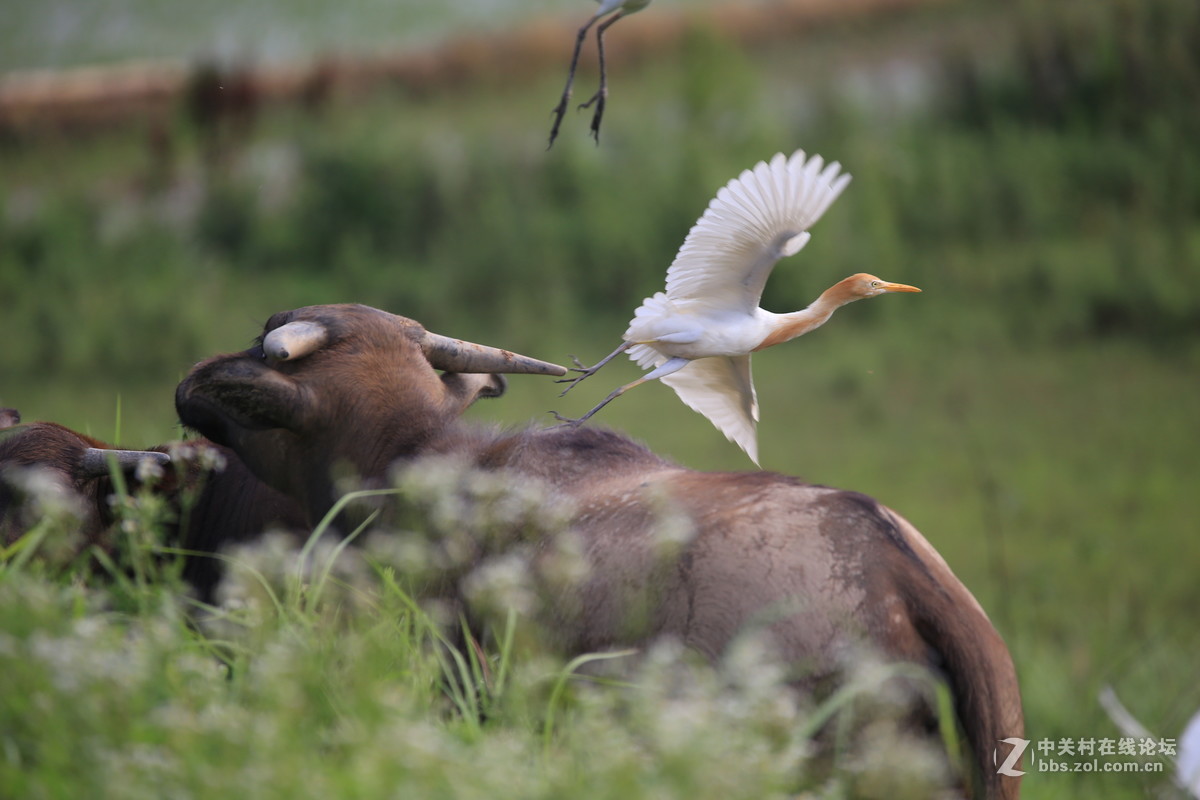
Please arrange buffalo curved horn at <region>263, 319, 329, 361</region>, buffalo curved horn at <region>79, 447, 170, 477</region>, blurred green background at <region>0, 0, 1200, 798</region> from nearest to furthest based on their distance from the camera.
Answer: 1. buffalo curved horn at <region>263, 319, 329, 361</region>
2. buffalo curved horn at <region>79, 447, 170, 477</region>
3. blurred green background at <region>0, 0, 1200, 798</region>

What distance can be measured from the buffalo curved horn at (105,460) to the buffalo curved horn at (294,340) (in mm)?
487

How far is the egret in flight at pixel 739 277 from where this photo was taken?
302cm

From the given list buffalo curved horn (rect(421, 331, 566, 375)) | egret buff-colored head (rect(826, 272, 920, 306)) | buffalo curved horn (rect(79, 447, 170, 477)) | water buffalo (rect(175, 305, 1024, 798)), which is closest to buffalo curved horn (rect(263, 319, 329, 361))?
water buffalo (rect(175, 305, 1024, 798))

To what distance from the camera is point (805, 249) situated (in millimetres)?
10500

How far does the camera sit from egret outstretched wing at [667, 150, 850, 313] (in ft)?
9.86

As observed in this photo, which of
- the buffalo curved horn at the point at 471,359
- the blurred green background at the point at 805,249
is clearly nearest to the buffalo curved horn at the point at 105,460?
the buffalo curved horn at the point at 471,359

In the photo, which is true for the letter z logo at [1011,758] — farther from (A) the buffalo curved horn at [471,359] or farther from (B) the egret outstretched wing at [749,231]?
(A) the buffalo curved horn at [471,359]

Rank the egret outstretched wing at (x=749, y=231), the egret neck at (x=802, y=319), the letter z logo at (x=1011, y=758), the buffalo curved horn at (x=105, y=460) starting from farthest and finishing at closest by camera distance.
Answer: the buffalo curved horn at (x=105, y=460), the egret neck at (x=802, y=319), the egret outstretched wing at (x=749, y=231), the letter z logo at (x=1011, y=758)

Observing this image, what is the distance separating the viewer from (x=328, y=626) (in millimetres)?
2621

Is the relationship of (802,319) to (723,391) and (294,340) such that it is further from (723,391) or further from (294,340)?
(294,340)

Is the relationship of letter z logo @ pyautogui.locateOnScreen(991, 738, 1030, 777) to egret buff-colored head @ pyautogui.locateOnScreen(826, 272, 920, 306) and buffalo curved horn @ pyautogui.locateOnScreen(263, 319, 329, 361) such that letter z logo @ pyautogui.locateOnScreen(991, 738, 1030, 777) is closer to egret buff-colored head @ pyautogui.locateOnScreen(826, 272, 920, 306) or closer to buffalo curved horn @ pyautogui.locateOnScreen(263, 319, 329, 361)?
egret buff-colored head @ pyautogui.locateOnScreen(826, 272, 920, 306)

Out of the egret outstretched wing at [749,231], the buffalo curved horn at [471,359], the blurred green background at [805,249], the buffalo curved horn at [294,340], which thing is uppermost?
the egret outstretched wing at [749,231]

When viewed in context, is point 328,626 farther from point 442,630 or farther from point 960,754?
point 960,754

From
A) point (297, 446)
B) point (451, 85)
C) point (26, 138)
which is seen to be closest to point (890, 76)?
point (451, 85)
